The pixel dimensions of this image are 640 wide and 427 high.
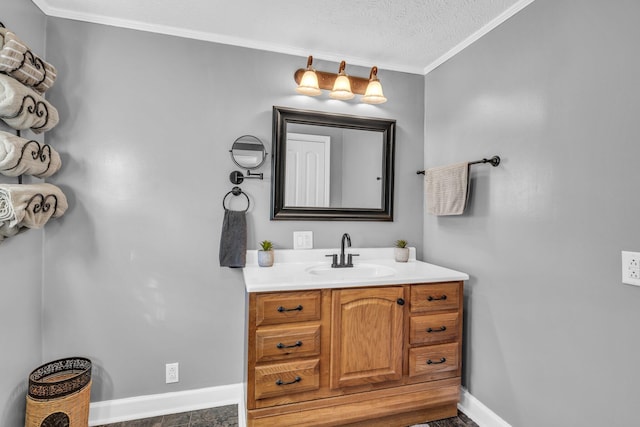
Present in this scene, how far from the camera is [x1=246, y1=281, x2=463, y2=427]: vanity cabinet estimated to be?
1.58 m

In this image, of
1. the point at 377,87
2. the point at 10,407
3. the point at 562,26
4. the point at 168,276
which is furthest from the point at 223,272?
the point at 562,26

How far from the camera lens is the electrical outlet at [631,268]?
1168 millimetres

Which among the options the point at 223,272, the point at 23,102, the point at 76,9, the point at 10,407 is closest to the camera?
the point at 23,102

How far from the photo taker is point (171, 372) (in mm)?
1970

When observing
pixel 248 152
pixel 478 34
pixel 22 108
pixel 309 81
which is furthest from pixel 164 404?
pixel 478 34

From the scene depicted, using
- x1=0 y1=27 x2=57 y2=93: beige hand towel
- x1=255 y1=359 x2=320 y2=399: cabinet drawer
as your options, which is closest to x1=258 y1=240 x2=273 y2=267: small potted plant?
x1=255 y1=359 x2=320 y2=399: cabinet drawer

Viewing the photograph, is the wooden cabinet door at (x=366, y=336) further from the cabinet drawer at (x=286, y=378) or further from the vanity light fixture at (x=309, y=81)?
the vanity light fixture at (x=309, y=81)

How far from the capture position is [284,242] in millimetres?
2199

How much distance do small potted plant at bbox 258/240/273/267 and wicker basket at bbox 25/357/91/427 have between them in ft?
3.54

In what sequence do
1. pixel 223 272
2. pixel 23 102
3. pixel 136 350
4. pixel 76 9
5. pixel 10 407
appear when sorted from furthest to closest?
pixel 223 272 < pixel 136 350 < pixel 76 9 < pixel 10 407 < pixel 23 102

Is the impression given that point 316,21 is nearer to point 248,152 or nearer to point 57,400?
point 248,152

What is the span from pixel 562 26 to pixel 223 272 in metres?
2.27

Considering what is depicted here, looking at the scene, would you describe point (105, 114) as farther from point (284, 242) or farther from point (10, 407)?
point (10, 407)

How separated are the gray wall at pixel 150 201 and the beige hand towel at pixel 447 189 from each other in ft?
3.40
